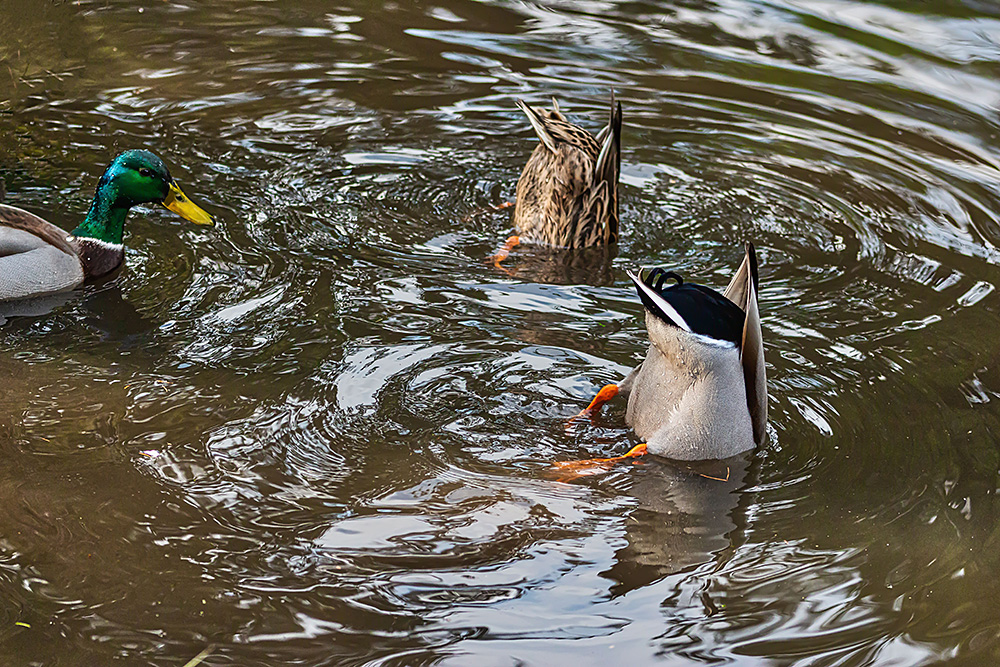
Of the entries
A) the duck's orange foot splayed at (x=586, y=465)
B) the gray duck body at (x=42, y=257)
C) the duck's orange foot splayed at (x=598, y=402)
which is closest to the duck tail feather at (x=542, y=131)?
the duck's orange foot splayed at (x=598, y=402)

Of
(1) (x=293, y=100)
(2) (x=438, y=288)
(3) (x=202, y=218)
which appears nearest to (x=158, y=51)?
(1) (x=293, y=100)

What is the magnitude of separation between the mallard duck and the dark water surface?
0.23m

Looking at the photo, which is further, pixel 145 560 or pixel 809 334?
pixel 809 334

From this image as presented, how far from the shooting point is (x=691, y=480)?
4.96 m

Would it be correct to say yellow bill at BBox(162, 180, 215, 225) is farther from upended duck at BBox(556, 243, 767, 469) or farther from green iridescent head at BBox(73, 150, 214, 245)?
upended duck at BBox(556, 243, 767, 469)

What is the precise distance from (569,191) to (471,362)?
2.00m

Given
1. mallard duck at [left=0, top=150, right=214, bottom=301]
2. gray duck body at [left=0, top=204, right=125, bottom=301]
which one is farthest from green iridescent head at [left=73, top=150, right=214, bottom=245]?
gray duck body at [left=0, top=204, right=125, bottom=301]

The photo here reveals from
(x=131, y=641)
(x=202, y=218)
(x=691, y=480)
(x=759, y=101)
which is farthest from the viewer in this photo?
(x=759, y=101)

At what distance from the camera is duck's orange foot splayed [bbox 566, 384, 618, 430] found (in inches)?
A: 208

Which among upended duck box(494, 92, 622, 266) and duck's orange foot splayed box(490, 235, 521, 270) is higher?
upended duck box(494, 92, 622, 266)

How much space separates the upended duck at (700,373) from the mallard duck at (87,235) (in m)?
3.28

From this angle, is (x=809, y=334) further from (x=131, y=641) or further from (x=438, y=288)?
(x=131, y=641)

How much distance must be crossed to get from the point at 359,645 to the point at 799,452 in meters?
Answer: 2.29

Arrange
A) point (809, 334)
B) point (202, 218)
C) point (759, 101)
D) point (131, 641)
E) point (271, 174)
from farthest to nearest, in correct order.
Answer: point (759, 101), point (271, 174), point (202, 218), point (809, 334), point (131, 641)
